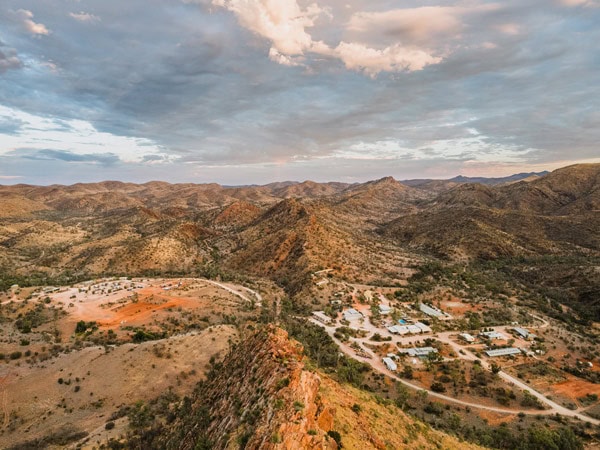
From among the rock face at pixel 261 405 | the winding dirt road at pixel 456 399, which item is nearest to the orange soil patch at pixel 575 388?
the winding dirt road at pixel 456 399

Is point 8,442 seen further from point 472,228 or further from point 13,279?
point 472,228

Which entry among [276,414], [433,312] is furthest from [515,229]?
[276,414]

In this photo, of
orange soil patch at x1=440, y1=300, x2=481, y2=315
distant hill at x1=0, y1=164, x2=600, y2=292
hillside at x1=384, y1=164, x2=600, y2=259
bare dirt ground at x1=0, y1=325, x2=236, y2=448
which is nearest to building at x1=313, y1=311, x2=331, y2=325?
distant hill at x1=0, y1=164, x2=600, y2=292

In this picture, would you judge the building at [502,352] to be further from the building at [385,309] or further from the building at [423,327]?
the building at [385,309]

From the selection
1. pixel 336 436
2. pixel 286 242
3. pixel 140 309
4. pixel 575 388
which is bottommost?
pixel 575 388

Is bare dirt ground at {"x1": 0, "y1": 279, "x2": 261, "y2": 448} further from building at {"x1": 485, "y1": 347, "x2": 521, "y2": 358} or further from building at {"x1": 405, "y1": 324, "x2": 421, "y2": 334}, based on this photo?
building at {"x1": 485, "y1": 347, "x2": 521, "y2": 358}

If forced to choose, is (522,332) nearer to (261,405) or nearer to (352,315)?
(352,315)
